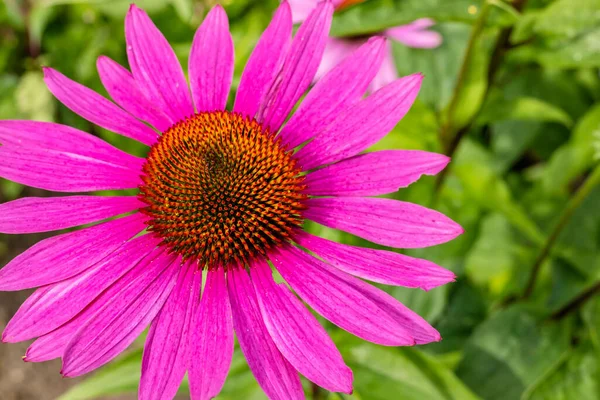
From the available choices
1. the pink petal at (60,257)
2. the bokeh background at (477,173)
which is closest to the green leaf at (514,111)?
the bokeh background at (477,173)

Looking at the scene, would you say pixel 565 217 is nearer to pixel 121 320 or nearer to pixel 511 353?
pixel 511 353

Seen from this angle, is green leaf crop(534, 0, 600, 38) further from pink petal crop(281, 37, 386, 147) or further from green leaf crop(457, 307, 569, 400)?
green leaf crop(457, 307, 569, 400)

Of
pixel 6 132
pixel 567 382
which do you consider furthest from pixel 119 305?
pixel 567 382

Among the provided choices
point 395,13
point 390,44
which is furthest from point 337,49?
point 395,13

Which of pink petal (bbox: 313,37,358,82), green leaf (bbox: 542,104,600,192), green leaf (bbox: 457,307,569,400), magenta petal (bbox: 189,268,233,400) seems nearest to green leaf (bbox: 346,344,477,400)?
green leaf (bbox: 457,307,569,400)

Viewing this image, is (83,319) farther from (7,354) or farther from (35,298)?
(7,354)

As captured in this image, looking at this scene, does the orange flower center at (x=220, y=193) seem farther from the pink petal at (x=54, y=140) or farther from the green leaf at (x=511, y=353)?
the green leaf at (x=511, y=353)
